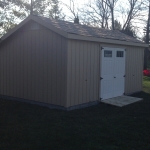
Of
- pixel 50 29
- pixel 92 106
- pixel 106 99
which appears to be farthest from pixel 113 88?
pixel 50 29

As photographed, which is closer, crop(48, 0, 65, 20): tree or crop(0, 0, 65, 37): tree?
crop(0, 0, 65, 37): tree

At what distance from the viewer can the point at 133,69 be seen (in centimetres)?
1368

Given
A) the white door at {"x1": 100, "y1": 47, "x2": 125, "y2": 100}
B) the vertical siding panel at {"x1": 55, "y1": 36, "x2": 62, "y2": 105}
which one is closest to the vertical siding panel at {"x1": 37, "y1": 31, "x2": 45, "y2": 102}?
the vertical siding panel at {"x1": 55, "y1": 36, "x2": 62, "y2": 105}

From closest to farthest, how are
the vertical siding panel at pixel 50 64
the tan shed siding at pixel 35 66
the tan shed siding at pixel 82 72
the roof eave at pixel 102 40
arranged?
the roof eave at pixel 102 40 < the tan shed siding at pixel 82 72 < the tan shed siding at pixel 35 66 < the vertical siding panel at pixel 50 64

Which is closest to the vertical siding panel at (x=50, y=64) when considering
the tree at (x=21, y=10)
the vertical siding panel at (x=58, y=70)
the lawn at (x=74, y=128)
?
the vertical siding panel at (x=58, y=70)

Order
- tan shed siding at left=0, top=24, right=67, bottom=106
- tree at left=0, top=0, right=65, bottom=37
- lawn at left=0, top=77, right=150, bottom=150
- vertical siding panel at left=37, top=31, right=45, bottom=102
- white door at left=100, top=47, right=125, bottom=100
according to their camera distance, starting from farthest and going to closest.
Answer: tree at left=0, top=0, right=65, bottom=37 < white door at left=100, top=47, right=125, bottom=100 < vertical siding panel at left=37, top=31, right=45, bottom=102 < tan shed siding at left=0, top=24, right=67, bottom=106 < lawn at left=0, top=77, right=150, bottom=150

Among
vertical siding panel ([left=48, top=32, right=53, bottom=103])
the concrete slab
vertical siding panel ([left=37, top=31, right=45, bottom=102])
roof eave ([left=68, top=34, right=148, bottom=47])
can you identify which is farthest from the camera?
the concrete slab

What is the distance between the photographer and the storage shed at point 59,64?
9477 mm

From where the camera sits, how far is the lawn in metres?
5.90

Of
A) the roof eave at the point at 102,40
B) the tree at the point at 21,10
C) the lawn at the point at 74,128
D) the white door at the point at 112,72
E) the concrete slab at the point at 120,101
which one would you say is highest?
the tree at the point at 21,10

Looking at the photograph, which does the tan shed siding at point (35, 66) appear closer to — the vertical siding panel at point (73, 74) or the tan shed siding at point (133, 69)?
the vertical siding panel at point (73, 74)

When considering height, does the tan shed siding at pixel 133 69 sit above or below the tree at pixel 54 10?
below

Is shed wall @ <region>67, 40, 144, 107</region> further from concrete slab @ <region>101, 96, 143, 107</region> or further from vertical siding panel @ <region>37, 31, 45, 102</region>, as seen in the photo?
vertical siding panel @ <region>37, 31, 45, 102</region>

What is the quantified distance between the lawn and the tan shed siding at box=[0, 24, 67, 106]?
684mm
